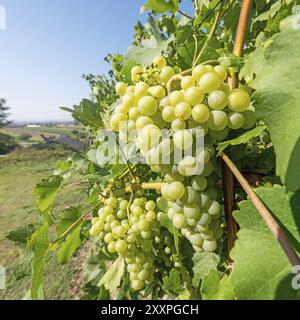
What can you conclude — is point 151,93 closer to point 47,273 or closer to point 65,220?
point 65,220

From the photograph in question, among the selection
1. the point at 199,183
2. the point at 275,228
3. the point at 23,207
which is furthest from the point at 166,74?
the point at 23,207

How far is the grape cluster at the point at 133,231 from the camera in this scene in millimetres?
1178

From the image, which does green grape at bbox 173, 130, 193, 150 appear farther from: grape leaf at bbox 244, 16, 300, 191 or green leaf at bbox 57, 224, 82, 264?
green leaf at bbox 57, 224, 82, 264

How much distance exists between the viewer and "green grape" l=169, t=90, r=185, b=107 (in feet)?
2.27

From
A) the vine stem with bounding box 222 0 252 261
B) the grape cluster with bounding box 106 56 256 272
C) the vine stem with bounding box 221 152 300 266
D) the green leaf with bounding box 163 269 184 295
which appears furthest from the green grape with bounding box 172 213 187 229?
the green leaf with bounding box 163 269 184 295

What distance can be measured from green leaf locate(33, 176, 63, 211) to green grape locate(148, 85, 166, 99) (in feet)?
2.43

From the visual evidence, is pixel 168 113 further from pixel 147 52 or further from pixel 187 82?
pixel 147 52

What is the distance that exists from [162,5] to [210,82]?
29.5 inches

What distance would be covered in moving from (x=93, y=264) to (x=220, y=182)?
1212mm

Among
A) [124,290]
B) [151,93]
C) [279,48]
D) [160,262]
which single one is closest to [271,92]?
[279,48]

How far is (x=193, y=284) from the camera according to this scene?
125cm

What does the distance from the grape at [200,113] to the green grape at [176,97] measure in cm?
4

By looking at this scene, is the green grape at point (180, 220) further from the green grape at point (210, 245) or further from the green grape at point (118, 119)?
the green grape at point (118, 119)

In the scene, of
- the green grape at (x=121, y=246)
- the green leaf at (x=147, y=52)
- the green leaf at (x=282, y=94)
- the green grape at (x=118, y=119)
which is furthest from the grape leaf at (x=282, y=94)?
the green grape at (x=121, y=246)
